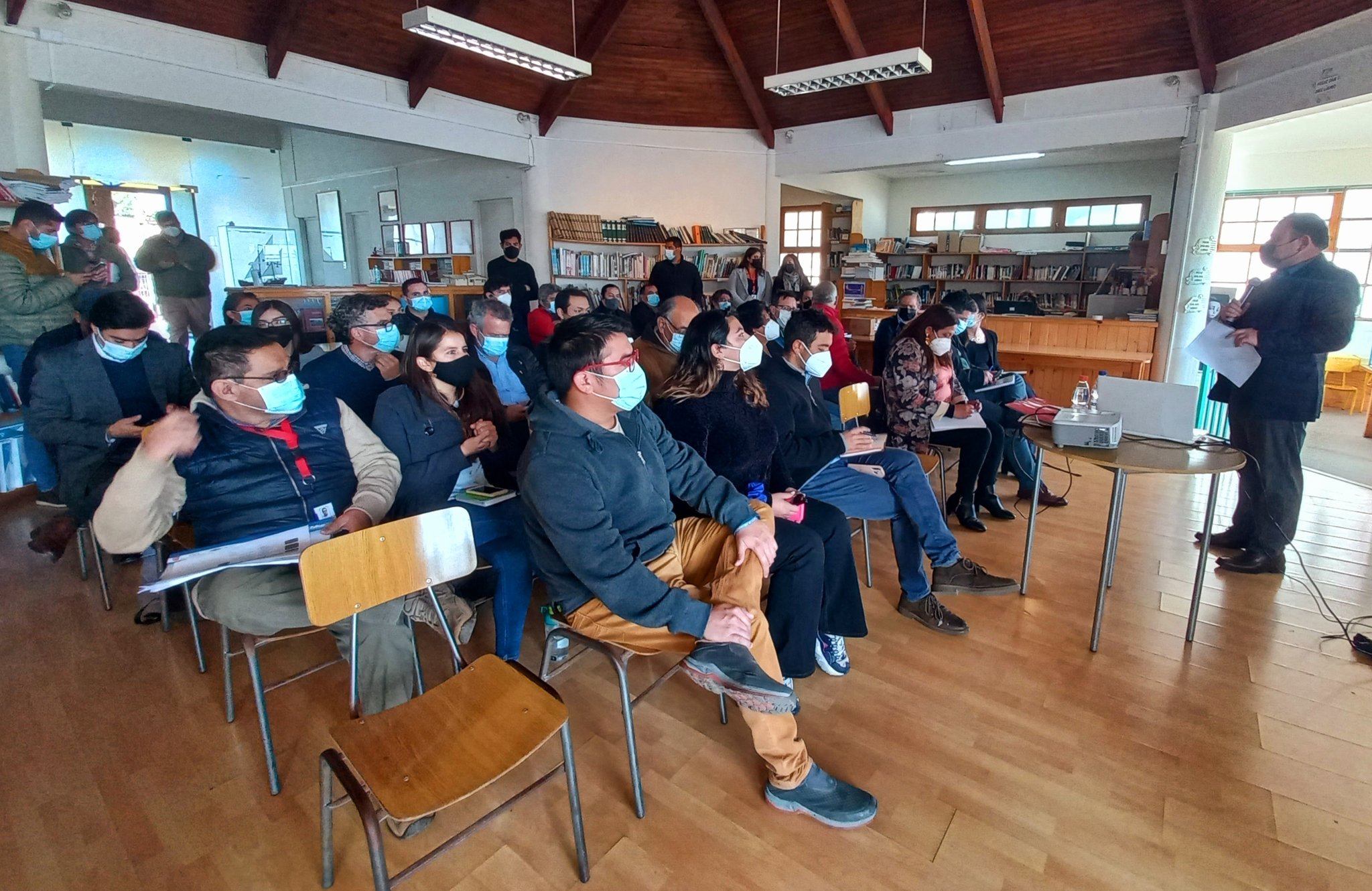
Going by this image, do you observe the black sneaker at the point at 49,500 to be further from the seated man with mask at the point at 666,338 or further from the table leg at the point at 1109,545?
the table leg at the point at 1109,545

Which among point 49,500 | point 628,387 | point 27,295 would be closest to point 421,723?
point 628,387

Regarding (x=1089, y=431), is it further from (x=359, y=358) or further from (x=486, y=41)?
(x=486, y=41)

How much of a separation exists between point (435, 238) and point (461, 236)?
1.90 feet

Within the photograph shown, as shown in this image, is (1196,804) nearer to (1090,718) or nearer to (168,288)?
(1090,718)

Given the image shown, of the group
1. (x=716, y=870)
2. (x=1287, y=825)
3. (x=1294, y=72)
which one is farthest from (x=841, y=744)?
(x=1294, y=72)

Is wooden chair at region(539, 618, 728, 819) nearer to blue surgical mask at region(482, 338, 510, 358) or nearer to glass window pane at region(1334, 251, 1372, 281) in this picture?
blue surgical mask at region(482, 338, 510, 358)

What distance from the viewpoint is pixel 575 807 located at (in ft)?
5.11

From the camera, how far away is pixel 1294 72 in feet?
16.4

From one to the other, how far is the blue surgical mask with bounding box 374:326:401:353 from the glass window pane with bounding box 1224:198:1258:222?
10.0m

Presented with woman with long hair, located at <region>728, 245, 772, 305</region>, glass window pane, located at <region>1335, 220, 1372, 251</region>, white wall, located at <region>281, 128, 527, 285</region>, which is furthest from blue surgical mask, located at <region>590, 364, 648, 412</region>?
glass window pane, located at <region>1335, 220, 1372, 251</region>

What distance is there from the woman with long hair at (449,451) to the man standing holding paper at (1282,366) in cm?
317

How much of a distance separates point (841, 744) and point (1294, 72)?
6.21 metres

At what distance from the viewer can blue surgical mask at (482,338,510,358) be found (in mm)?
3201

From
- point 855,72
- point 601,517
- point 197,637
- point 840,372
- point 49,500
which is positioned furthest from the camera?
point 855,72
